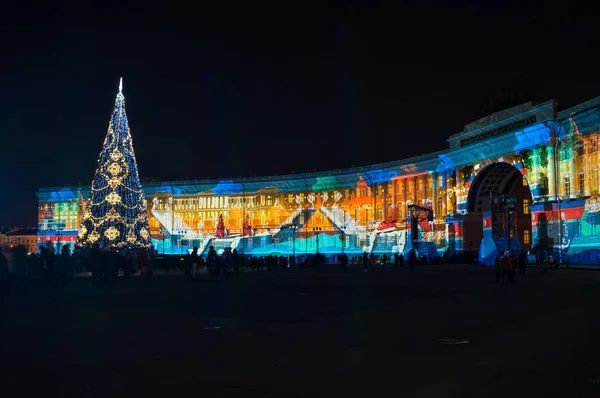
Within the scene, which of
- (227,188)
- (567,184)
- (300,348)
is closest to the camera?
(300,348)

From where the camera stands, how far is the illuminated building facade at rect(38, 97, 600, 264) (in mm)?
51312

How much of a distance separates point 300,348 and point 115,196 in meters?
32.2

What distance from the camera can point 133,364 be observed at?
8938mm

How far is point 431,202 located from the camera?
7994 cm

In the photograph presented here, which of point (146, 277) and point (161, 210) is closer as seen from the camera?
point (146, 277)

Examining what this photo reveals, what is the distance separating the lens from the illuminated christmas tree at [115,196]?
40.7 meters

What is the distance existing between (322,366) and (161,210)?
105 m

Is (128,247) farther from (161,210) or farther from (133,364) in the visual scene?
(161,210)

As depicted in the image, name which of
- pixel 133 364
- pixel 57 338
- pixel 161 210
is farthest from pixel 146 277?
pixel 161 210

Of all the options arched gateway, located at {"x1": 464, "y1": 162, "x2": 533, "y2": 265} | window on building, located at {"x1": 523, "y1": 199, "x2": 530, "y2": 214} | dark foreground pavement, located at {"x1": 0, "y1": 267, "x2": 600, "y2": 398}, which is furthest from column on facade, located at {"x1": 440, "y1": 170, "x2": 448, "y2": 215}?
dark foreground pavement, located at {"x1": 0, "y1": 267, "x2": 600, "y2": 398}

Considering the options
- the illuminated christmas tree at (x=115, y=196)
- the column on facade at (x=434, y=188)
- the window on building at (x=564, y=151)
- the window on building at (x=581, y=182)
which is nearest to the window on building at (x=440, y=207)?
the column on facade at (x=434, y=188)

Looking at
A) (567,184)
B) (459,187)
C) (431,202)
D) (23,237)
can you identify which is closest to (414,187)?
(431,202)

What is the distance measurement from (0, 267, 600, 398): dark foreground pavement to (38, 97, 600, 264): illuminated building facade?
1266 inches

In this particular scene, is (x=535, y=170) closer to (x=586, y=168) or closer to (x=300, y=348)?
(x=586, y=168)
